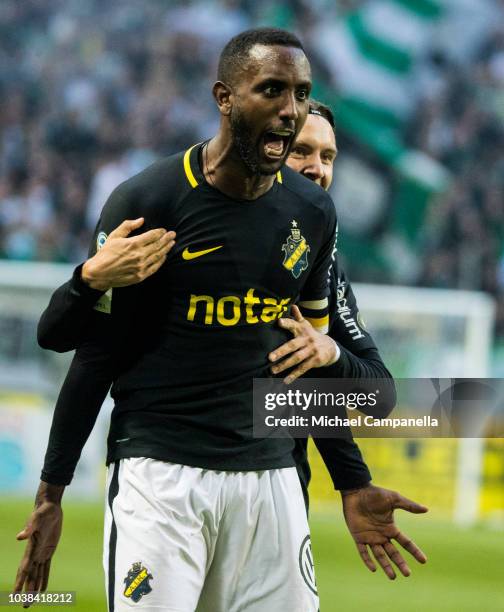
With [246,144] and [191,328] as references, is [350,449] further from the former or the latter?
[246,144]

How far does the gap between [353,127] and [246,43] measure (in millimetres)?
12028

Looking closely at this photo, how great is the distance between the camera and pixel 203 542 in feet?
9.84

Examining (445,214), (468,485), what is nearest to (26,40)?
(445,214)

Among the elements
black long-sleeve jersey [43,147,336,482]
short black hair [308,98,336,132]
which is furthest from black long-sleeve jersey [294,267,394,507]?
short black hair [308,98,336,132]

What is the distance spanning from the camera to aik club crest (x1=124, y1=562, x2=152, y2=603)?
2.89 metres

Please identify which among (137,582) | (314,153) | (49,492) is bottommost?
(137,582)

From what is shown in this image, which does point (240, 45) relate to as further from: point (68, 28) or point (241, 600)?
point (68, 28)

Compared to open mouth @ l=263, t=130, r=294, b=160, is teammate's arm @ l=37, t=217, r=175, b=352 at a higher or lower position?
lower

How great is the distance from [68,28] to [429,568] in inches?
374

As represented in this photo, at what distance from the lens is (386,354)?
35.0 feet

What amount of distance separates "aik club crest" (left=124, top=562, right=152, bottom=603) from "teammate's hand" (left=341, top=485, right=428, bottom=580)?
0.86 m

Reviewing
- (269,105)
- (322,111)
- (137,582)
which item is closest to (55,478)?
(137,582)

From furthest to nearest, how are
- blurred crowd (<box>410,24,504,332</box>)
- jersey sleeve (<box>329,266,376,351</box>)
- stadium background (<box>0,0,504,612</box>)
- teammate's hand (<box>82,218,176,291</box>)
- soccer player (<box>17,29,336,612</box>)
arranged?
1. blurred crowd (<box>410,24,504,332</box>)
2. stadium background (<box>0,0,504,612</box>)
3. jersey sleeve (<box>329,266,376,351</box>)
4. soccer player (<box>17,29,336,612</box>)
5. teammate's hand (<box>82,218,176,291</box>)

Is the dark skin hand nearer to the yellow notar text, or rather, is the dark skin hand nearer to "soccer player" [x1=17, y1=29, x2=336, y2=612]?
"soccer player" [x1=17, y1=29, x2=336, y2=612]
